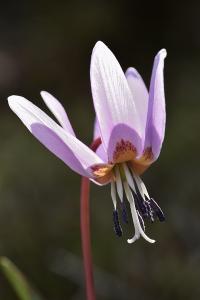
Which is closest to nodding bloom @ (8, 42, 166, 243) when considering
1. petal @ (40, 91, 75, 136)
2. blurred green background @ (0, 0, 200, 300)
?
petal @ (40, 91, 75, 136)

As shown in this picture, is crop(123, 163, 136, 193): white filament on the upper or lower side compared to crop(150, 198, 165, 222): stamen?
upper

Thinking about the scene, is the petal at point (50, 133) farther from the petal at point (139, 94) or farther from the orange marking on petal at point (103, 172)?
the petal at point (139, 94)

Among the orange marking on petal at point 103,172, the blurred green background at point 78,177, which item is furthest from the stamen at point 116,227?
the blurred green background at point 78,177

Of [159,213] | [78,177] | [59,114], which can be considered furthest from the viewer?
[78,177]

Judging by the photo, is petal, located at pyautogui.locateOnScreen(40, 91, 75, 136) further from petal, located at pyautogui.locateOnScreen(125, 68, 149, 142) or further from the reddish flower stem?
petal, located at pyautogui.locateOnScreen(125, 68, 149, 142)

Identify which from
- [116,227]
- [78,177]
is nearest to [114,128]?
[116,227]

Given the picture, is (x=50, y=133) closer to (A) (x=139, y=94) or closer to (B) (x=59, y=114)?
(B) (x=59, y=114)
